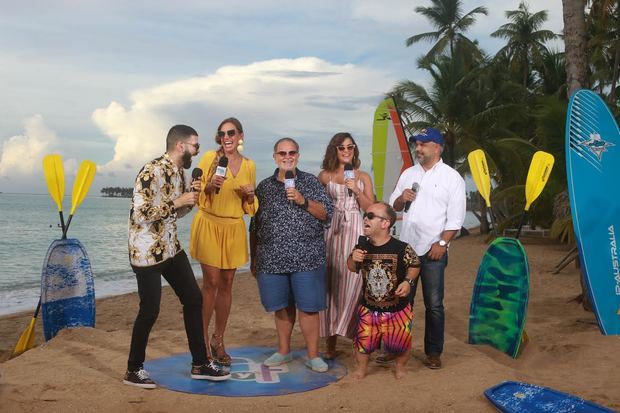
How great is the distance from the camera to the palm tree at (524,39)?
3328cm

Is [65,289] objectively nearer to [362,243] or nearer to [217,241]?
[217,241]

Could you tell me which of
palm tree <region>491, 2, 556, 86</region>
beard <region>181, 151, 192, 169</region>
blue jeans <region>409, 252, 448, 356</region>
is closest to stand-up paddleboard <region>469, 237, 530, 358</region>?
blue jeans <region>409, 252, 448, 356</region>

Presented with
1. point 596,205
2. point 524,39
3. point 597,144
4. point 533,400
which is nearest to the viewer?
point 533,400

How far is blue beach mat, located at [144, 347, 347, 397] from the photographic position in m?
4.06

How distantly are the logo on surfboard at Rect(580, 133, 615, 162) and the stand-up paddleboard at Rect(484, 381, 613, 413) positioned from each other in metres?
2.83

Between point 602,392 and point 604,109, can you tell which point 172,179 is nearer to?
point 602,392

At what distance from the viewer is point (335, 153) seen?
Result: 15.3ft

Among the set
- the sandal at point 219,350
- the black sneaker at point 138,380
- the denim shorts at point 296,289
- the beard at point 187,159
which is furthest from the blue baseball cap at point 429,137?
the black sneaker at point 138,380

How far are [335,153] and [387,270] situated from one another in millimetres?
999

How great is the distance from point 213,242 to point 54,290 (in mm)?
2261

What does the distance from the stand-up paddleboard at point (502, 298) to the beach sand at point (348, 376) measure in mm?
150

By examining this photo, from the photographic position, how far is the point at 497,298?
5273 mm

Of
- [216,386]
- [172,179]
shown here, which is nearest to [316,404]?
[216,386]

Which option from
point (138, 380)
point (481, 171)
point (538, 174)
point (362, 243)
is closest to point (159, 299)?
point (138, 380)
